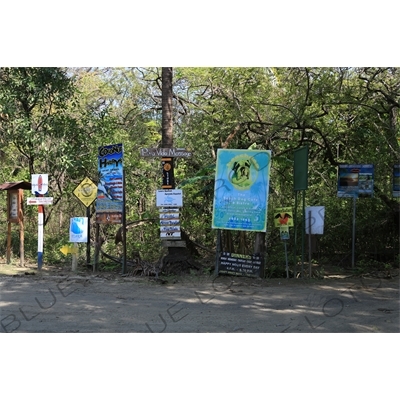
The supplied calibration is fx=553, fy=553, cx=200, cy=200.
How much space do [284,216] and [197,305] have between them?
356 centimetres

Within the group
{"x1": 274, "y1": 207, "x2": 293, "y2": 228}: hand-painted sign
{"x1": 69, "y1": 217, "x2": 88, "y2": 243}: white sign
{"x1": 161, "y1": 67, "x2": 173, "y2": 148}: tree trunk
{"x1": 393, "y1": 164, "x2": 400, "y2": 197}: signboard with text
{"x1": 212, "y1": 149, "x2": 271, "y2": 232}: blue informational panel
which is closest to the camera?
{"x1": 212, "y1": 149, "x2": 271, "y2": 232}: blue informational panel

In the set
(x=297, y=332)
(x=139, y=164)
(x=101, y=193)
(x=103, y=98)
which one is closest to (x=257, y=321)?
(x=297, y=332)

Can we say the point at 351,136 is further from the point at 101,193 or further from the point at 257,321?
the point at 257,321

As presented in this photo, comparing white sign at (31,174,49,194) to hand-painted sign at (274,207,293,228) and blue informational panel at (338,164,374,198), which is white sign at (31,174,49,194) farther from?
blue informational panel at (338,164,374,198)

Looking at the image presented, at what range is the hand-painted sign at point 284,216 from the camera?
36.3ft

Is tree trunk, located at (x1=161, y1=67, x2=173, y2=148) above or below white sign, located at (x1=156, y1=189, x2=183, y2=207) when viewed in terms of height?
above

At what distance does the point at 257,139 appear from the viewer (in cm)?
1284

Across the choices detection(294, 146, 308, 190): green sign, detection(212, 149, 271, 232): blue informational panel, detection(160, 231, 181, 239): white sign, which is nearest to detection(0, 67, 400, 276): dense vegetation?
detection(294, 146, 308, 190): green sign

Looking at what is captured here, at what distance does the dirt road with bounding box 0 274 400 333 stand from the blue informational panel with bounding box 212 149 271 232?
1.11 m

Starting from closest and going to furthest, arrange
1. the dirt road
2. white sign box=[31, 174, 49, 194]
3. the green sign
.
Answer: the dirt road, the green sign, white sign box=[31, 174, 49, 194]

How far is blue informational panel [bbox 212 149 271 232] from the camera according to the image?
10.8 m

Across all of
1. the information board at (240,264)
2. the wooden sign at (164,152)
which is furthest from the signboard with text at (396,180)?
the wooden sign at (164,152)

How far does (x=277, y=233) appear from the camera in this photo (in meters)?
13.2

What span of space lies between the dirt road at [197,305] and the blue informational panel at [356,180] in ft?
6.32
